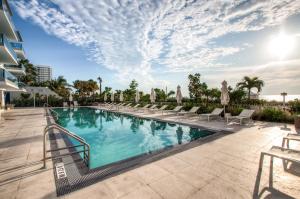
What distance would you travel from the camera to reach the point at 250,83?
19.1 m

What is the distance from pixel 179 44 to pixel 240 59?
5172mm

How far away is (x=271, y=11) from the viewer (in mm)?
7293

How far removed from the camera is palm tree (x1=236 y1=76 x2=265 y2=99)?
19047mm

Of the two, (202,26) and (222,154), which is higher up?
(202,26)

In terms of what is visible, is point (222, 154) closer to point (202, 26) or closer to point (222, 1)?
point (222, 1)

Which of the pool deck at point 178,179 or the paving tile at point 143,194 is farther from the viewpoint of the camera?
the pool deck at point 178,179

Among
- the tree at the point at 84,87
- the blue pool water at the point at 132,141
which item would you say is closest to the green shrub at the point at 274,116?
the blue pool water at the point at 132,141

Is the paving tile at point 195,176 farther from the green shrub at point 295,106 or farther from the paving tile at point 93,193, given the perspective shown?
the green shrub at point 295,106

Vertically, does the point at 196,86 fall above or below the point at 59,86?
below

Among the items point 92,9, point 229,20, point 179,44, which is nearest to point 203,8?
point 229,20

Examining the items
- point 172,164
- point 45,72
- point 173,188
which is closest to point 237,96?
point 172,164

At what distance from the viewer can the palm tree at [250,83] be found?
1905 centimetres

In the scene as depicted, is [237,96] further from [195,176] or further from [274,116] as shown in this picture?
[195,176]

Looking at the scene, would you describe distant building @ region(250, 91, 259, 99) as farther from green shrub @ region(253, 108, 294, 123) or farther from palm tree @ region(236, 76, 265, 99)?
green shrub @ region(253, 108, 294, 123)
